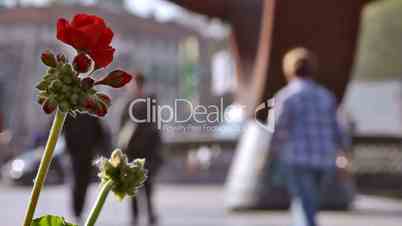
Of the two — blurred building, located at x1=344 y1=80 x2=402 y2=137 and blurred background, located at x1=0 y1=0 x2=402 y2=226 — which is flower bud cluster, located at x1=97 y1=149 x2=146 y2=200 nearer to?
blurred background, located at x1=0 y1=0 x2=402 y2=226

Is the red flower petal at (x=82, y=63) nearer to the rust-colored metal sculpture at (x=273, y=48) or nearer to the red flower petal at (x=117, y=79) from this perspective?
the red flower petal at (x=117, y=79)

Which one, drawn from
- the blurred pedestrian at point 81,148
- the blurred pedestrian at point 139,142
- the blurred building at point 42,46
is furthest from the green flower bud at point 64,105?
the blurred building at point 42,46

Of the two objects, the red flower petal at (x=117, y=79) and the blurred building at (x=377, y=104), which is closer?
the red flower petal at (x=117, y=79)

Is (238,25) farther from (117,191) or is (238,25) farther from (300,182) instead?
(117,191)

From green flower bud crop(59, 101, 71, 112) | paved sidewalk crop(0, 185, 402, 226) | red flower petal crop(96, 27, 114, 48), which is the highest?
red flower petal crop(96, 27, 114, 48)

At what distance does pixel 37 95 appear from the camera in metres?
1.11

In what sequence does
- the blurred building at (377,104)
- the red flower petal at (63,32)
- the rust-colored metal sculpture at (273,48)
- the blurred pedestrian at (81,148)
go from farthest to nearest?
the blurred building at (377,104) → the rust-colored metal sculpture at (273,48) → the blurred pedestrian at (81,148) → the red flower petal at (63,32)

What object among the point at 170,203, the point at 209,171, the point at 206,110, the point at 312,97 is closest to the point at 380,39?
the point at 209,171

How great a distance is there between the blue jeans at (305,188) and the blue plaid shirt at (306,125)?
0.06 m

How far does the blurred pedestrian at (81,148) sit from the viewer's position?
8570 millimetres

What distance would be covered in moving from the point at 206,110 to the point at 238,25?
403 inches

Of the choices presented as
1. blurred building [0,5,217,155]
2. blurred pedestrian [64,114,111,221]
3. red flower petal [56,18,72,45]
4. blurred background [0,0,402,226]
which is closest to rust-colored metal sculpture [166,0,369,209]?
blurred background [0,0,402,226]

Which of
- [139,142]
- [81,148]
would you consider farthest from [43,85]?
[81,148]

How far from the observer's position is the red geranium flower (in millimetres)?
1057
